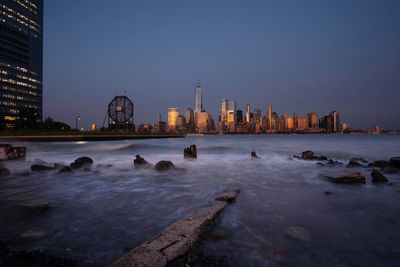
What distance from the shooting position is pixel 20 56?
11356 centimetres

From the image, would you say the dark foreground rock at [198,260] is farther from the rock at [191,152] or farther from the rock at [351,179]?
the rock at [191,152]

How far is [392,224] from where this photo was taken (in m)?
4.96

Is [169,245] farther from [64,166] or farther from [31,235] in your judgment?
[64,166]

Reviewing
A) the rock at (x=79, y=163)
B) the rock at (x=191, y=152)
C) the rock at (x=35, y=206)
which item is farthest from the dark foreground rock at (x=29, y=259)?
the rock at (x=191, y=152)

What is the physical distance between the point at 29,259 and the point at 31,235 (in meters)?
1.00

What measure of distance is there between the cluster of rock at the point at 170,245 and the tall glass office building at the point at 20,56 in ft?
441

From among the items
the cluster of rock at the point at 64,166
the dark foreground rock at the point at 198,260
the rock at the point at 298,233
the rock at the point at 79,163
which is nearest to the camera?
the dark foreground rock at the point at 198,260

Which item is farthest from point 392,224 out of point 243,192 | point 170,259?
point 170,259

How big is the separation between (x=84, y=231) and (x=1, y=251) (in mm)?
1297

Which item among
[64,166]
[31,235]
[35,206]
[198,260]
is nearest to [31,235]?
[31,235]

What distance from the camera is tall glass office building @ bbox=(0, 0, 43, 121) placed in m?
104

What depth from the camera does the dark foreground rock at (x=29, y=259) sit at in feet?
10.0

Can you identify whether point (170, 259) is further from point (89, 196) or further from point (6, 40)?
point (6, 40)

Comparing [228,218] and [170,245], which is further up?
[170,245]
